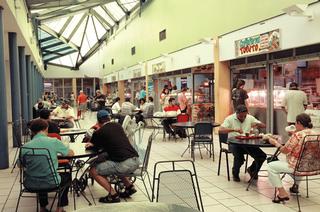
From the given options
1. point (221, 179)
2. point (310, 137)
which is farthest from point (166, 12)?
point (310, 137)

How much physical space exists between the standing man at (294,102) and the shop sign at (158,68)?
8.86m

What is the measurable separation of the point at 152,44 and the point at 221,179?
13.2 meters

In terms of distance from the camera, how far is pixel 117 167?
448cm

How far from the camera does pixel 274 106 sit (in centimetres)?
894

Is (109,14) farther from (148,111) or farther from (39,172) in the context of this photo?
(39,172)

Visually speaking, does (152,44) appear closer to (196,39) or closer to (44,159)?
(196,39)

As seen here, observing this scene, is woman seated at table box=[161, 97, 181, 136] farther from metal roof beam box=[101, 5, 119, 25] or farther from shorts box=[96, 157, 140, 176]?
metal roof beam box=[101, 5, 119, 25]

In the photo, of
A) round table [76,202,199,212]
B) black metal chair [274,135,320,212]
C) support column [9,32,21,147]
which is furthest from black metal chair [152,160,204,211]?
support column [9,32,21,147]

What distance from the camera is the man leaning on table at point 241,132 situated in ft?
17.7

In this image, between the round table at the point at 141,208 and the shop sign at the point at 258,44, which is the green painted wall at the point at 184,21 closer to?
the shop sign at the point at 258,44

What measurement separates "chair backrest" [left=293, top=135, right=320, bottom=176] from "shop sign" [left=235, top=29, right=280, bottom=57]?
443cm

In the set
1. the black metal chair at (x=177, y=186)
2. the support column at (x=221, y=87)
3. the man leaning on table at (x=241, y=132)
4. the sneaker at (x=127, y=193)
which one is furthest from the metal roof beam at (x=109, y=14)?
the black metal chair at (x=177, y=186)

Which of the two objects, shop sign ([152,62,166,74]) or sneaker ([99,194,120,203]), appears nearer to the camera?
sneaker ([99,194,120,203])

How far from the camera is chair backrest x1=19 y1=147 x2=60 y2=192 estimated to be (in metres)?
3.70
